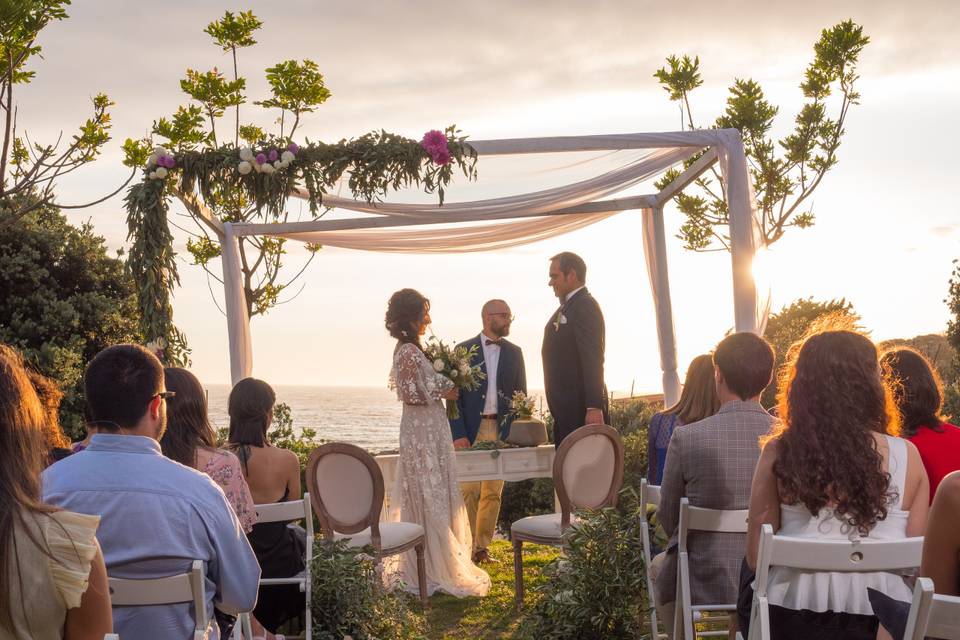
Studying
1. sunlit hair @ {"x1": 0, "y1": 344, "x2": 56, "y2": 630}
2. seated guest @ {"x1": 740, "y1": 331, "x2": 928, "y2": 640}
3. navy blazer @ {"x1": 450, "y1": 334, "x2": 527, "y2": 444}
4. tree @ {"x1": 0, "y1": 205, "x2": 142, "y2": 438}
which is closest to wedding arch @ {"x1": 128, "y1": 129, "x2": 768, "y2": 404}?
navy blazer @ {"x1": 450, "y1": 334, "x2": 527, "y2": 444}

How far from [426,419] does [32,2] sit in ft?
16.4

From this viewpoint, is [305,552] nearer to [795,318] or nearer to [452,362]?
[452,362]

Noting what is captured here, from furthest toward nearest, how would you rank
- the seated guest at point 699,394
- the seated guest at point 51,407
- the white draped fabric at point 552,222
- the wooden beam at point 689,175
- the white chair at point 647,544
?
1. the wooden beam at point 689,175
2. the white draped fabric at point 552,222
3. the seated guest at point 699,394
4. the white chair at point 647,544
5. the seated guest at point 51,407

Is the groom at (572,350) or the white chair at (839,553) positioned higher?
the groom at (572,350)

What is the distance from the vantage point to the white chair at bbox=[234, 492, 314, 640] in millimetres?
4023

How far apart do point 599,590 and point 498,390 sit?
3.42 metres

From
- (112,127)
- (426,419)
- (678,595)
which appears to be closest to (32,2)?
(112,127)

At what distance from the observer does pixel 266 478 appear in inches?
178

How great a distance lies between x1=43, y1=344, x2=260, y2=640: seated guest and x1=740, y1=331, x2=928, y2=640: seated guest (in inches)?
62.7

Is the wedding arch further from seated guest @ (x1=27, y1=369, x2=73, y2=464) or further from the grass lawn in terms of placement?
seated guest @ (x1=27, y1=369, x2=73, y2=464)

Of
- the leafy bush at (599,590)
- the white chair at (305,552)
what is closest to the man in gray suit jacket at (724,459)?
the leafy bush at (599,590)

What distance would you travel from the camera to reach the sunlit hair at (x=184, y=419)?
3.59 metres

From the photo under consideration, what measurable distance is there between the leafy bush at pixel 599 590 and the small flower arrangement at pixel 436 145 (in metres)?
2.74

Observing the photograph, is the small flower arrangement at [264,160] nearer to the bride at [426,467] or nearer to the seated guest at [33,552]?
the bride at [426,467]
